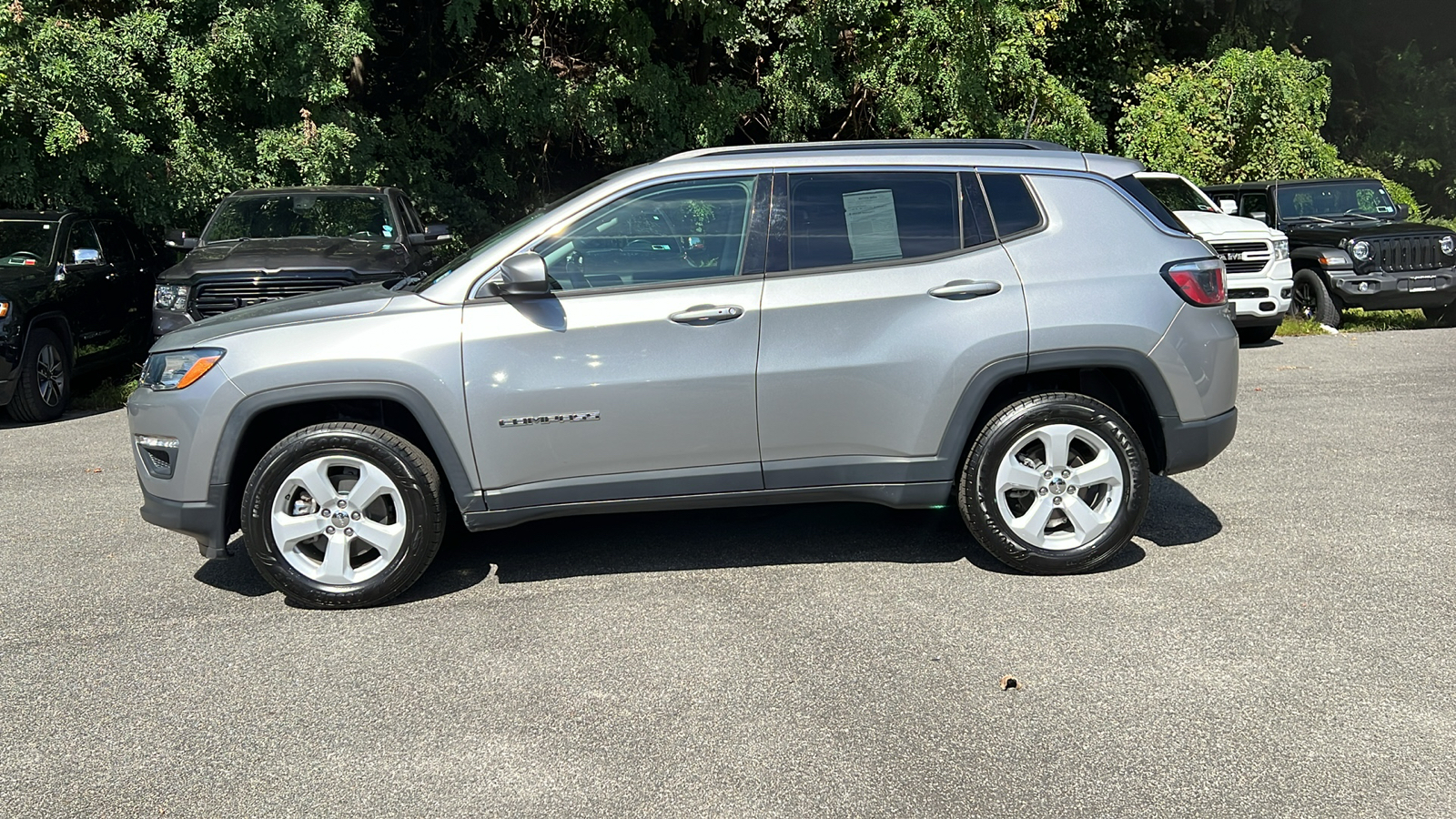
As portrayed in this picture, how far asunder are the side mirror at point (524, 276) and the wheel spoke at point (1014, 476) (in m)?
1.99

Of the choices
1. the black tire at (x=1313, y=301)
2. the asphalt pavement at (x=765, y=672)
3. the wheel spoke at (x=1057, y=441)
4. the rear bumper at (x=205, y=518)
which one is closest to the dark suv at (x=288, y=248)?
the asphalt pavement at (x=765, y=672)

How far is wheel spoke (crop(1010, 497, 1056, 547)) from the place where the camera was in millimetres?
5285

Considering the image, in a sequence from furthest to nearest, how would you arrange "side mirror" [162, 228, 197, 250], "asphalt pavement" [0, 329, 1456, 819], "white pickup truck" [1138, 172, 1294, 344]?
"white pickup truck" [1138, 172, 1294, 344], "side mirror" [162, 228, 197, 250], "asphalt pavement" [0, 329, 1456, 819]

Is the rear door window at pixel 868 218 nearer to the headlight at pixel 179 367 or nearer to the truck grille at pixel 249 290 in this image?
the headlight at pixel 179 367

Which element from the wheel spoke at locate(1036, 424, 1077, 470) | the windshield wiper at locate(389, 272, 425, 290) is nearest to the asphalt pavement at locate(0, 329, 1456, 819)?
the wheel spoke at locate(1036, 424, 1077, 470)

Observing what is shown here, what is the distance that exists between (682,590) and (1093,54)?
20665mm

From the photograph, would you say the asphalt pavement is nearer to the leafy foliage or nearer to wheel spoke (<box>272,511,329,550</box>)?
wheel spoke (<box>272,511,329,550</box>)

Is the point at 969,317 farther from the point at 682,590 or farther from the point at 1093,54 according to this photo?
the point at 1093,54

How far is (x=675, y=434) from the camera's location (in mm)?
5137

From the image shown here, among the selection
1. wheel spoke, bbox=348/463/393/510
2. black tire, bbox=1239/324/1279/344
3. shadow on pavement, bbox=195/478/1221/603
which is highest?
wheel spoke, bbox=348/463/393/510

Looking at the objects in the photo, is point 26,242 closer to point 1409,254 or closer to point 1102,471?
point 1102,471

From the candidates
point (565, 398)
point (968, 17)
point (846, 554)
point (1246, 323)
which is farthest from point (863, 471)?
point (968, 17)

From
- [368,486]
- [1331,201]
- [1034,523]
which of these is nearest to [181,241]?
[368,486]

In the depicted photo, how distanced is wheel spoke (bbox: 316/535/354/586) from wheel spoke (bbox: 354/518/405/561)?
8 centimetres
